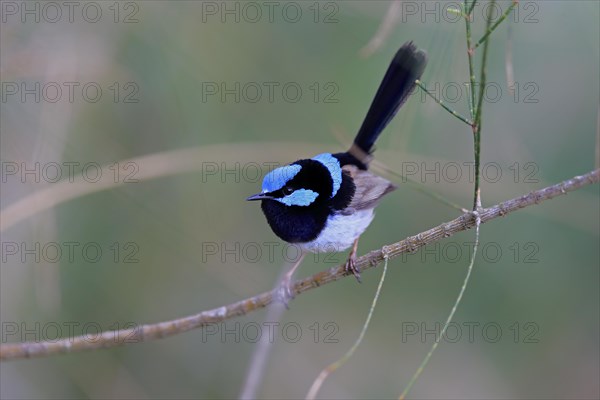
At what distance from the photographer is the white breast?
3164 millimetres

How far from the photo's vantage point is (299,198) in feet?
10.3

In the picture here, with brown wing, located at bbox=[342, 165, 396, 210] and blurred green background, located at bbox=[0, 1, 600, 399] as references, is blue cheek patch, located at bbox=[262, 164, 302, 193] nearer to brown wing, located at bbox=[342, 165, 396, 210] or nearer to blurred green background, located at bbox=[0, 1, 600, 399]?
brown wing, located at bbox=[342, 165, 396, 210]

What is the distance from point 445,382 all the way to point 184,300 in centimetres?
174

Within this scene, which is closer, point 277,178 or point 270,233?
point 277,178

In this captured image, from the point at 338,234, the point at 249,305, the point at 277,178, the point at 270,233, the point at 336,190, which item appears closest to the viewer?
the point at 249,305

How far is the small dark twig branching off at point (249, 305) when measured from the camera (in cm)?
221

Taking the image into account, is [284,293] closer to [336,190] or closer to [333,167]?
[336,190]

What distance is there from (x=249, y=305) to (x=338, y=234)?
712 millimetres

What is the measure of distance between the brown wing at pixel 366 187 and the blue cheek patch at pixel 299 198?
25 cm

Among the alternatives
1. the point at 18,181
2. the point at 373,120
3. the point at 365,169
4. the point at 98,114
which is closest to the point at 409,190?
the point at 365,169

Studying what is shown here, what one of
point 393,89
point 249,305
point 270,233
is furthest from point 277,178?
point 270,233

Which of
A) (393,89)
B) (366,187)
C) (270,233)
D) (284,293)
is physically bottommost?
(270,233)

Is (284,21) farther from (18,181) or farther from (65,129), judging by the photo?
(18,181)

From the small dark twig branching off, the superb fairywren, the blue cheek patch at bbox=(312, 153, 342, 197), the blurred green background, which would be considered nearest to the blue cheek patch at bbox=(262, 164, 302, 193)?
the superb fairywren
